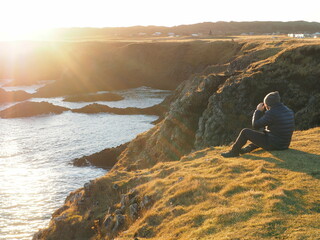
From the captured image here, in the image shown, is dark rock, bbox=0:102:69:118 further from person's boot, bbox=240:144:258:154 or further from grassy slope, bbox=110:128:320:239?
person's boot, bbox=240:144:258:154

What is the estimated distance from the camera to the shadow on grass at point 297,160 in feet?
49.5

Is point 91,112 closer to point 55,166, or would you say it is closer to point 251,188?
point 55,166

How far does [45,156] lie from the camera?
177 feet

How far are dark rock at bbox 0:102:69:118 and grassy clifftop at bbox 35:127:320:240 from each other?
232 ft

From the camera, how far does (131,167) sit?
37.1 meters

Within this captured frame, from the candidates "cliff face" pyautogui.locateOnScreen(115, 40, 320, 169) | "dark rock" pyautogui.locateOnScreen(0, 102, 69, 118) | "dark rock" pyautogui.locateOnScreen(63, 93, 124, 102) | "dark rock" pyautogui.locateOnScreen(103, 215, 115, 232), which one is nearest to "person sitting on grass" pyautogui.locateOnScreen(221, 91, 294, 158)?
"dark rock" pyautogui.locateOnScreen(103, 215, 115, 232)

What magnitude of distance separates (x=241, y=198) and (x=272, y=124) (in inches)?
193

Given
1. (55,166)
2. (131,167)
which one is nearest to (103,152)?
(55,166)

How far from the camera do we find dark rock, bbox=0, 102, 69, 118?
87.2 m

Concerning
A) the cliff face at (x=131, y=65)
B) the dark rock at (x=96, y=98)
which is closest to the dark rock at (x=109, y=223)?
the dark rock at (x=96, y=98)

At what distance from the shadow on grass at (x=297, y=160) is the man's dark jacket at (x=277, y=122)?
0.83 meters

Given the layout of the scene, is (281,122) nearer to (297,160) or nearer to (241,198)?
(297,160)

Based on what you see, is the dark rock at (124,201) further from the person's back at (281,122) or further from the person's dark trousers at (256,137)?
the person's back at (281,122)

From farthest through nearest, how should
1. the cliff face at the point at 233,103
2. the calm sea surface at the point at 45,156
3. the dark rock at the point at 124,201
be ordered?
1. the calm sea surface at the point at 45,156
2. the cliff face at the point at 233,103
3. the dark rock at the point at 124,201
